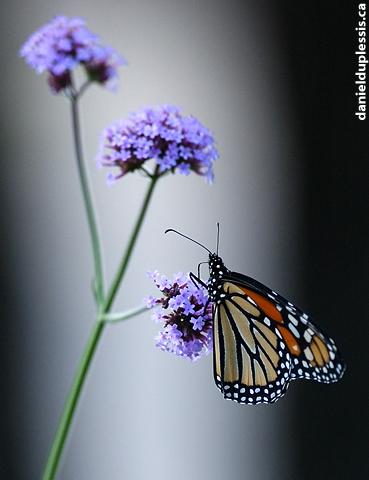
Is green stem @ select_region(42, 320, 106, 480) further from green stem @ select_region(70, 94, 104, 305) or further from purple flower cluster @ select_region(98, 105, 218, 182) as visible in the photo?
purple flower cluster @ select_region(98, 105, 218, 182)

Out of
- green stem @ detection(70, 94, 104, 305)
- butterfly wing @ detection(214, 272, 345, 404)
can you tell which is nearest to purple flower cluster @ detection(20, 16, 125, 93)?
green stem @ detection(70, 94, 104, 305)

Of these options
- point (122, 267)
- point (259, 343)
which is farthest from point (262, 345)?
point (122, 267)

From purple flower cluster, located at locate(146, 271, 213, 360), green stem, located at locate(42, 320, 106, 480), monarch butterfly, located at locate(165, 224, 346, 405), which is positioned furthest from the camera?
monarch butterfly, located at locate(165, 224, 346, 405)

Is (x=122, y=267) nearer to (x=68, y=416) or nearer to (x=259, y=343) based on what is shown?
(x=68, y=416)

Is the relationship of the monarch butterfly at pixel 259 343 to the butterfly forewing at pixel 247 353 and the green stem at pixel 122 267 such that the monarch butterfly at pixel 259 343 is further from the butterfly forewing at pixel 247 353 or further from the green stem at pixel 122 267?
the green stem at pixel 122 267

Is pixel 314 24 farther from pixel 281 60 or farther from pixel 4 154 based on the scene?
pixel 4 154

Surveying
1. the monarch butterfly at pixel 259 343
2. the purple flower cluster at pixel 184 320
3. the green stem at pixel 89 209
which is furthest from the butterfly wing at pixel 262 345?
the green stem at pixel 89 209

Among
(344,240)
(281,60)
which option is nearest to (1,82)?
(281,60)
